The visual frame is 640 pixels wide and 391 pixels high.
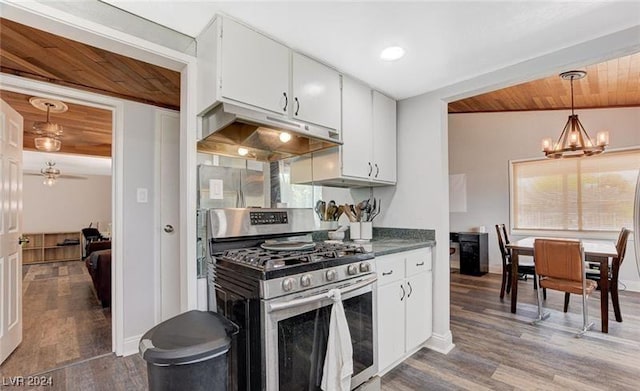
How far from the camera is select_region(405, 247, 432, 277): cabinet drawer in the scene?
2.37m

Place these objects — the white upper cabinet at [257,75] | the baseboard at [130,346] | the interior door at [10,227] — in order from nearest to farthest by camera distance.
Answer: the white upper cabinet at [257,75]
the interior door at [10,227]
the baseboard at [130,346]

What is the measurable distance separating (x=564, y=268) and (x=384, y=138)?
2.30 m

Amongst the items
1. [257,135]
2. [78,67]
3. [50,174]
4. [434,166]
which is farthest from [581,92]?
[50,174]

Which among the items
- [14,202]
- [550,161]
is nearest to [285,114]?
[14,202]

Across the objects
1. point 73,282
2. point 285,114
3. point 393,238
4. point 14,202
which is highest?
point 285,114

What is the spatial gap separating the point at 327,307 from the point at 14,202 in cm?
286

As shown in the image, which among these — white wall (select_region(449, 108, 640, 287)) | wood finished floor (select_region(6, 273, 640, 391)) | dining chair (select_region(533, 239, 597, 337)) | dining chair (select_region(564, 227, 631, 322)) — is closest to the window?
white wall (select_region(449, 108, 640, 287))

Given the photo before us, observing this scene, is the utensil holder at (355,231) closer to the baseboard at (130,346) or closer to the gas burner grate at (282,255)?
the gas burner grate at (282,255)

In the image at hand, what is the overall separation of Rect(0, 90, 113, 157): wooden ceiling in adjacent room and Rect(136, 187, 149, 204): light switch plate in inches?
41.2

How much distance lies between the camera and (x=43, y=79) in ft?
7.73

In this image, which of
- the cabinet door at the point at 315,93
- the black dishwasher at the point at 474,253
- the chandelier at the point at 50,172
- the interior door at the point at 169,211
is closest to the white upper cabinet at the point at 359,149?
the cabinet door at the point at 315,93

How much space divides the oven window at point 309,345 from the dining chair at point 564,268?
2482 millimetres

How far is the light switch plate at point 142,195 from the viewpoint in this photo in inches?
106

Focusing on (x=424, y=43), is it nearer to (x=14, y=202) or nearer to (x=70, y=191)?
(x=14, y=202)
